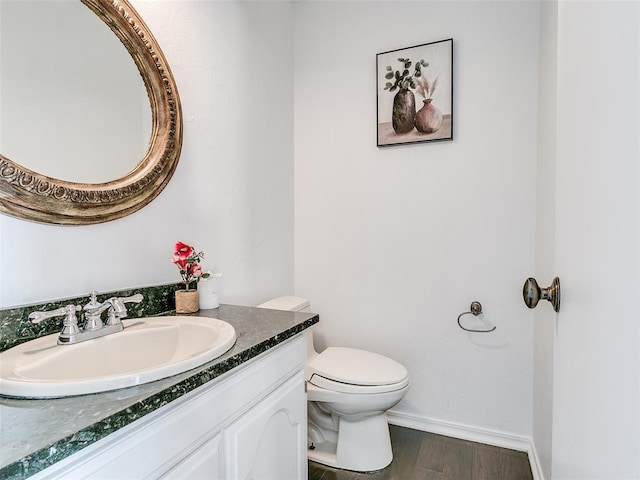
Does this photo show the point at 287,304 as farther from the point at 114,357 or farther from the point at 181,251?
the point at 114,357

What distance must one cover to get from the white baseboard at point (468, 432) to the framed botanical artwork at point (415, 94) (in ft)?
5.12

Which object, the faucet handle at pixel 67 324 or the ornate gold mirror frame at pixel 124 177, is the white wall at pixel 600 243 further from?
the ornate gold mirror frame at pixel 124 177

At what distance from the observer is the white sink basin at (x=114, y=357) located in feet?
2.23

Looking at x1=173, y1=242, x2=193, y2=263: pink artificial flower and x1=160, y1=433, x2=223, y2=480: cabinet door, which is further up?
x1=173, y1=242, x2=193, y2=263: pink artificial flower

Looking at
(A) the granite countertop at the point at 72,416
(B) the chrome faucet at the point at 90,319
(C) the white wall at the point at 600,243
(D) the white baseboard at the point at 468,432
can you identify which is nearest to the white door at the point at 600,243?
(C) the white wall at the point at 600,243

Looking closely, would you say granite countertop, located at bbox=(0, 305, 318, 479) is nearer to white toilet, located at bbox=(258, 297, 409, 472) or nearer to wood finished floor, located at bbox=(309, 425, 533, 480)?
white toilet, located at bbox=(258, 297, 409, 472)

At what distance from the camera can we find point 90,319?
3.33 feet

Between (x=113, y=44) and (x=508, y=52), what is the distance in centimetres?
178

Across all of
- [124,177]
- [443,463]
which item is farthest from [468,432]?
[124,177]

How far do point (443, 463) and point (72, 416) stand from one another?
1.72 meters

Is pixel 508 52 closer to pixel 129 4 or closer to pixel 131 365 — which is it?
pixel 129 4

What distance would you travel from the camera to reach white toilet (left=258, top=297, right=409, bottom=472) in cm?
160

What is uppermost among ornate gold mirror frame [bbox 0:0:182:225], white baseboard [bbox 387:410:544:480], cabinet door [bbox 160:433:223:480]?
ornate gold mirror frame [bbox 0:0:182:225]

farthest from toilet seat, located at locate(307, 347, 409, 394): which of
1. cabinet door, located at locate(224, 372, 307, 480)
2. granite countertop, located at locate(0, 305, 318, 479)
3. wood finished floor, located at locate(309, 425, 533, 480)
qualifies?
granite countertop, located at locate(0, 305, 318, 479)
